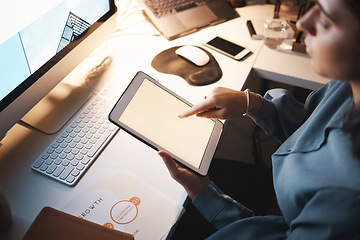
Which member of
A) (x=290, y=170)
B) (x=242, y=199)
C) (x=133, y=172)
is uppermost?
(x=133, y=172)

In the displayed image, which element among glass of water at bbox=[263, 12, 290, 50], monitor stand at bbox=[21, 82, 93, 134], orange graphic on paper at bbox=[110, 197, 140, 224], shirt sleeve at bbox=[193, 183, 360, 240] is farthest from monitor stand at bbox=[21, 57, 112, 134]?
glass of water at bbox=[263, 12, 290, 50]

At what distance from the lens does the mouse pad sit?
0.93 metres

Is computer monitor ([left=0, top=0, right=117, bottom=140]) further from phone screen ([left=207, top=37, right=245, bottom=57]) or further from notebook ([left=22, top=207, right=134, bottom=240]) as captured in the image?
phone screen ([left=207, top=37, right=245, bottom=57])

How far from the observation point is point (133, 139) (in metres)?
0.77

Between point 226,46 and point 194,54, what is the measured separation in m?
0.14

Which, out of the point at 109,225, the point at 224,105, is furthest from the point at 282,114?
the point at 109,225

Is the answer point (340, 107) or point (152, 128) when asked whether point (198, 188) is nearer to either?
point (152, 128)

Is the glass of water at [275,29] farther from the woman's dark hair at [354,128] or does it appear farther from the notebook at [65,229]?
the notebook at [65,229]

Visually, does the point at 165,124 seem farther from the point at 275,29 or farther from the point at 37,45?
the point at 275,29

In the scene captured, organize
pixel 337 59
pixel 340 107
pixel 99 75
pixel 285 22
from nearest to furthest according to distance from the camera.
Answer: pixel 337 59
pixel 340 107
pixel 99 75
pixel 285 22

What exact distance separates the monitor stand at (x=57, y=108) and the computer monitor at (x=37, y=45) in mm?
87

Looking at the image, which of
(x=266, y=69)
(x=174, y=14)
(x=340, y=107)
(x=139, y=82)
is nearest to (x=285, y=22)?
(x=266, y=69)

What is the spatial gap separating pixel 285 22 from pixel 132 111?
78cm

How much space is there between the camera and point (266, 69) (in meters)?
0.97
